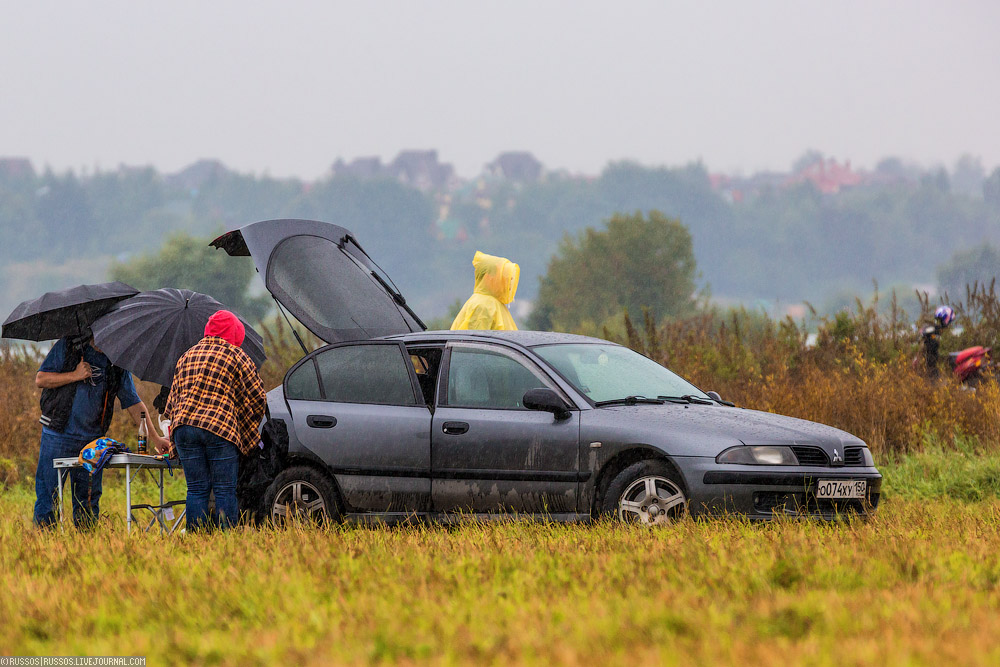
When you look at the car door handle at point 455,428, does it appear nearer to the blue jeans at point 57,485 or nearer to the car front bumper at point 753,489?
the car front bumper at point 753,489

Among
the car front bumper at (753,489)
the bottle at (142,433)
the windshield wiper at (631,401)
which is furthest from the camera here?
the bottle at (142,433)

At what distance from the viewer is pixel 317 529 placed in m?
7.05

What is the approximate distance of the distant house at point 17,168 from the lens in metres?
198

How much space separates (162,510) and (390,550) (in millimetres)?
3085

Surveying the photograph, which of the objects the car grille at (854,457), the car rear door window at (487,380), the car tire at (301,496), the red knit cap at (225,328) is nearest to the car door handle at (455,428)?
the car rear door window at (487,380)

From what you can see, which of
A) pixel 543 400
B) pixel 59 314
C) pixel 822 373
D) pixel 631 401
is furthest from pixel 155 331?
pixel 822 373

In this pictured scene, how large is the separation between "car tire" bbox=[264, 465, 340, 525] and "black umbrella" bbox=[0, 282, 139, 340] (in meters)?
1.83

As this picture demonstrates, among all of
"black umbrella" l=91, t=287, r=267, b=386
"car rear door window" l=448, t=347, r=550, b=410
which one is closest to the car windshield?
"car rear door window" l=448, t=347, r=550, b=410

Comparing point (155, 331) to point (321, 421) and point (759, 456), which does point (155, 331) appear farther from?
point (759, 456)

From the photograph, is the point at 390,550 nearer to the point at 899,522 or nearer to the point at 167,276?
the point at 899,522

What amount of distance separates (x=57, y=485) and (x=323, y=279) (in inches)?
102

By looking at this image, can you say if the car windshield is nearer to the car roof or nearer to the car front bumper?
the car roof

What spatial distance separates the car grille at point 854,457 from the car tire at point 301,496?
3486 millimetres

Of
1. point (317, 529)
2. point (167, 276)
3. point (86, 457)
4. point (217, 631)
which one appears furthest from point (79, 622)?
point (167, 276)
